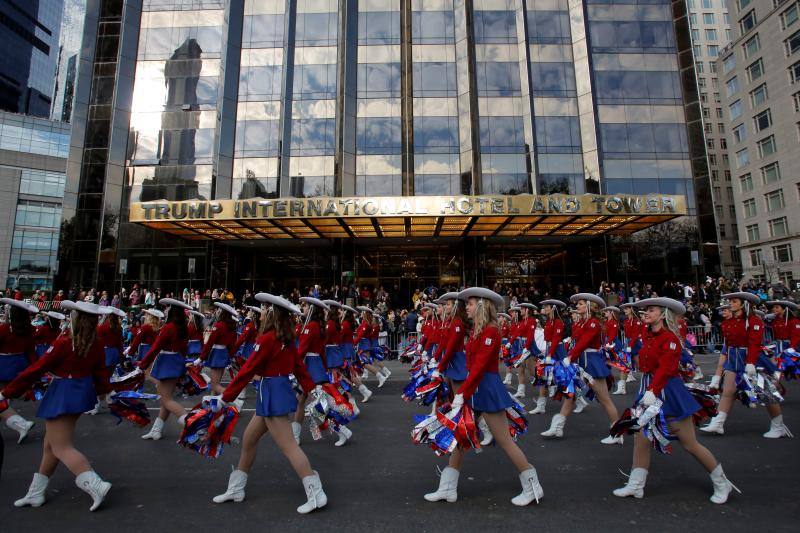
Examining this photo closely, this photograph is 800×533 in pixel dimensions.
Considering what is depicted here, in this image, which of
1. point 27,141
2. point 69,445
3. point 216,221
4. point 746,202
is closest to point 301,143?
point 216,221

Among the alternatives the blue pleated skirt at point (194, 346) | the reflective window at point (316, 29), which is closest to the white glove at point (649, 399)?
the blue pleated skirt at point (194, 346)

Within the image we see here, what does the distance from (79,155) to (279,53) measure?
15412mm

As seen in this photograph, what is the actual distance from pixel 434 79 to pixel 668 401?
96.3ft

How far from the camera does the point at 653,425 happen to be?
390 cm

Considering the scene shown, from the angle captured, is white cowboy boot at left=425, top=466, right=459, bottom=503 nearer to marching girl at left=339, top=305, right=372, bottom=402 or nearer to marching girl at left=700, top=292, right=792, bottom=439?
marching girl at left=339, top=305, right=372, bottom=402

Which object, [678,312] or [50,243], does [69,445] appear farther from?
[50,243]

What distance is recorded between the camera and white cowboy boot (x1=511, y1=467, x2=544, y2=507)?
12.6 ft

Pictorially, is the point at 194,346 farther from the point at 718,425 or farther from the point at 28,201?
the point at 28,201

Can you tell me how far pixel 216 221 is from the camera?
851 inches

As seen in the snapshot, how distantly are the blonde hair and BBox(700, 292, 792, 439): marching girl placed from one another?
4214 mm

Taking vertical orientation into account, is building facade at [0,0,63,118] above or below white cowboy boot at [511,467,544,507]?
above

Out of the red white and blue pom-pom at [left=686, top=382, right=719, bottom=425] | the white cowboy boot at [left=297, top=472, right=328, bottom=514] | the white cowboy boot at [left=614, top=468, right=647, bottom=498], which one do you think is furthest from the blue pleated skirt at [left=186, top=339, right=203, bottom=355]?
the red white and blue pom-pom at [left=686, top=382, right=719, bottom=425]

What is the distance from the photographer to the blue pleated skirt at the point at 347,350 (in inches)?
329

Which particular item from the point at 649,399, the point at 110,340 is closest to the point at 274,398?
the point at 649,399
